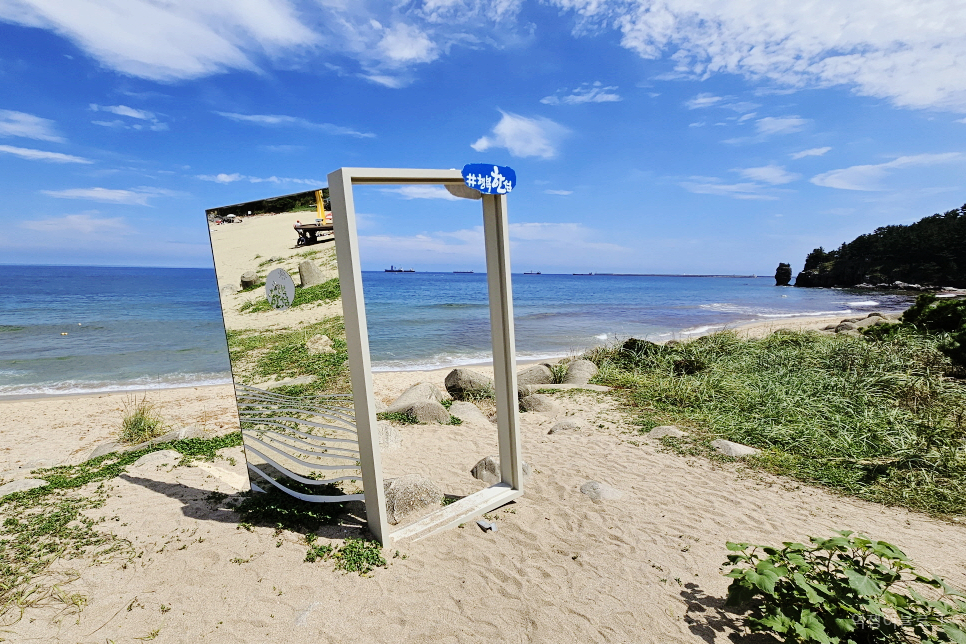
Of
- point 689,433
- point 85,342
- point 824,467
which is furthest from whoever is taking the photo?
point 85,342

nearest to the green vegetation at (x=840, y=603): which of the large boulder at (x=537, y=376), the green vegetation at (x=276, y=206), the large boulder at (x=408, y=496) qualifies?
the large boulder at (x=408, y=496)

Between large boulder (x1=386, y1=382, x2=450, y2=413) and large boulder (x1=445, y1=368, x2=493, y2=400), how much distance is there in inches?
10.8

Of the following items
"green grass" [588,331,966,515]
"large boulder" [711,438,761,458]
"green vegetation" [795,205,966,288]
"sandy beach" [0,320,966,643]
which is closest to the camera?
"sandy beach" [0,320,966,643]

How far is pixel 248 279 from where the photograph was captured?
412 centimetres

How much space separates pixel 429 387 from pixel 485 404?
1.04 m

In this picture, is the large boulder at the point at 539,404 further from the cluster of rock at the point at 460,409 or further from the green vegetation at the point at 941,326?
the green vegetation at the point at 941,326

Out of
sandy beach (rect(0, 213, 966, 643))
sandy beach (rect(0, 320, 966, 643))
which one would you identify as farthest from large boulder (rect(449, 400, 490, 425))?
sandy beach (rect(0, 320, 966, 643))

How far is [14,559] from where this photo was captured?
3.57 meters

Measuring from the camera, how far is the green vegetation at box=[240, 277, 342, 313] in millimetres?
3572

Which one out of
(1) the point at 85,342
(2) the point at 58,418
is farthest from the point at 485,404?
(1) the point at 85,342

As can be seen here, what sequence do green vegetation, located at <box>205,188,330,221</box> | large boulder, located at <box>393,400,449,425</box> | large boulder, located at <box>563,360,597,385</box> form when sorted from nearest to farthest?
green vegetation, located at <box>205,188,330,221</box>, large boulder, located at <box>393,400,449,425</box>, large boulder, located at <box>563,360,597,385</box>

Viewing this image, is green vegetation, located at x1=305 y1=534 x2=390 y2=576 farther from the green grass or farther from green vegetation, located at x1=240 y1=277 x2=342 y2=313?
the green grass

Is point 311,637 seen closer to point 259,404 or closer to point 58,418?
point 259,404

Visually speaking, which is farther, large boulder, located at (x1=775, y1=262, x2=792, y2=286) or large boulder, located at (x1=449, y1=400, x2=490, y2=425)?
large boulder, located at (x1=775, y1=262, x2=792, y2=286)
